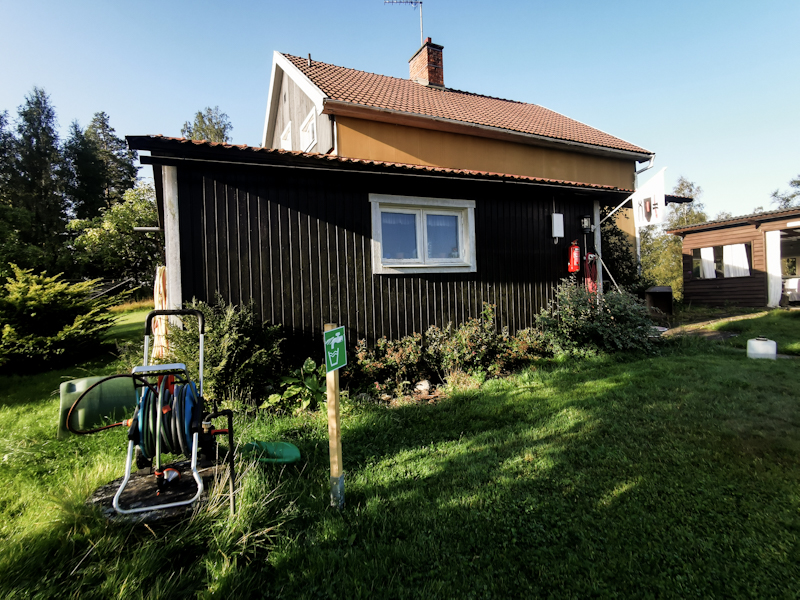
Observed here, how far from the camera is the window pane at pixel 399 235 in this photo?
6508 mm

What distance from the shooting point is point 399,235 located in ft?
21.7

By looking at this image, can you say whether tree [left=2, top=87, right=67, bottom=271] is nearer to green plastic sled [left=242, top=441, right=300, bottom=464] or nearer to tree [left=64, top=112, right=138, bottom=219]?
tree [left=64, top=112, right=138, bottom=219]

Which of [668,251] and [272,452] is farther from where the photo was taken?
[668,251]

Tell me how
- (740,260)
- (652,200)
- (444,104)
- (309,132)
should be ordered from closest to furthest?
(652,200), (309,132), (444,104), (740,260)

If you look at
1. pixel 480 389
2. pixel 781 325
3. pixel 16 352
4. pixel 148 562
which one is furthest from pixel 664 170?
pixel 16 352

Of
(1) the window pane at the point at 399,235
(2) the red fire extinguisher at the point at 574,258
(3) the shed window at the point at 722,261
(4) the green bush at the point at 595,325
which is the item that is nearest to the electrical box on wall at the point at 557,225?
(2) the red fire extinguisher at the point at 574,258

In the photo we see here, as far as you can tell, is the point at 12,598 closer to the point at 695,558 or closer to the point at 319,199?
the point at 695,558

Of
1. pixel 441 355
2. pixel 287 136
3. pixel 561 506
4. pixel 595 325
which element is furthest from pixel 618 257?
pixel 287 136

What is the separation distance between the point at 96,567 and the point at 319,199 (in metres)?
4.90

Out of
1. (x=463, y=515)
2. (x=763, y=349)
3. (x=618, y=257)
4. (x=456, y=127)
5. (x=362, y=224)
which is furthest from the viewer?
(x=618, y=257)

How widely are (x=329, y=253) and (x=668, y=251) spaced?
2153cm

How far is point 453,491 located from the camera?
289cm

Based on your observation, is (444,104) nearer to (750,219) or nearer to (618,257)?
(618,257)

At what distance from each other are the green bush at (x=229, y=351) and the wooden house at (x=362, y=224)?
552 mm
